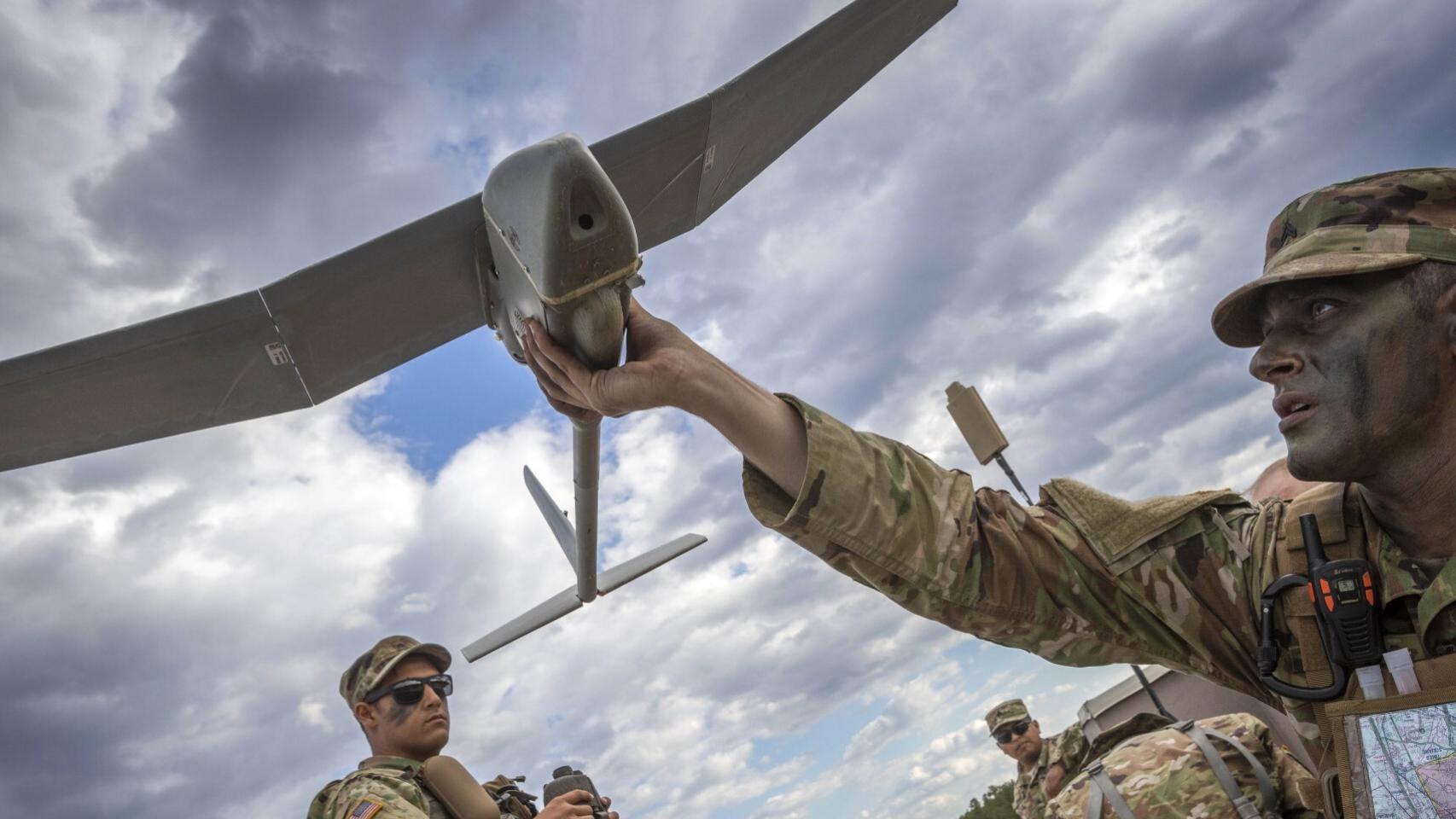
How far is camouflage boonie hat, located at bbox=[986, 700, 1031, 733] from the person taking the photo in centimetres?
897

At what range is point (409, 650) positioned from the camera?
5582 millimetres

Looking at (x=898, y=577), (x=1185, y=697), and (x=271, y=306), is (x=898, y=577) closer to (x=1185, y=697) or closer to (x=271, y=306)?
(x=271, y=306)

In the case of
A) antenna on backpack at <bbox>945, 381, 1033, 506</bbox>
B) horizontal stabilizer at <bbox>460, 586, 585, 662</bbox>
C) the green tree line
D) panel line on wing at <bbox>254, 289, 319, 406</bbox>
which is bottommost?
the green tree line

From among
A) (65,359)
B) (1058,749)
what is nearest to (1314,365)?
(65,359)

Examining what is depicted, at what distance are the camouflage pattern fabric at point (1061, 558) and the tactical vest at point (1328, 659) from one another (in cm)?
3

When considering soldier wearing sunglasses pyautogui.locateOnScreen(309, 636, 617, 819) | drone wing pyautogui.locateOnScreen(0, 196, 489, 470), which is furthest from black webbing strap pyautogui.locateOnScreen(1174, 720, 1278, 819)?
drone wing pyautogui.locateOnScreen(0, 196, 489, 470)

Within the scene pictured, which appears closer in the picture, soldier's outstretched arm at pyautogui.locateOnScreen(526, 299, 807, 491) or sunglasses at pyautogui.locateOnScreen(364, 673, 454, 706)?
soldier's outstretched arm at pyautogui.locateOnScreen(526, 299, 807, 491)

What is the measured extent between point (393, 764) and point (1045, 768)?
229 inches

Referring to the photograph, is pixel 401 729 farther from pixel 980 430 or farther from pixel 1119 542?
pixel 980 430

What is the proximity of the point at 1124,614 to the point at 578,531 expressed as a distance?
581cm

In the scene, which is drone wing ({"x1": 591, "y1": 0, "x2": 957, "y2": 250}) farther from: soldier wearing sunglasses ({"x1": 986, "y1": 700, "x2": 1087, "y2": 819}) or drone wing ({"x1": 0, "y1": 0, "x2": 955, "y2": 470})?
soldier wearing sunglasses ({"x1": 986, "y1": 700, "x2": 1087, "y2": 819})

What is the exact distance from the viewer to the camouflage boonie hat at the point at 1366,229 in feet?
7.11

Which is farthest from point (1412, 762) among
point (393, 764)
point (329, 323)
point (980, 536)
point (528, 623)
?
point (528, 623)

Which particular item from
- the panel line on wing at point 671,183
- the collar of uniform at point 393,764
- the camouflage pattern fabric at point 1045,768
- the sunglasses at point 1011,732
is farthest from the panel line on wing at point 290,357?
the sunglasses at point 1011,732
